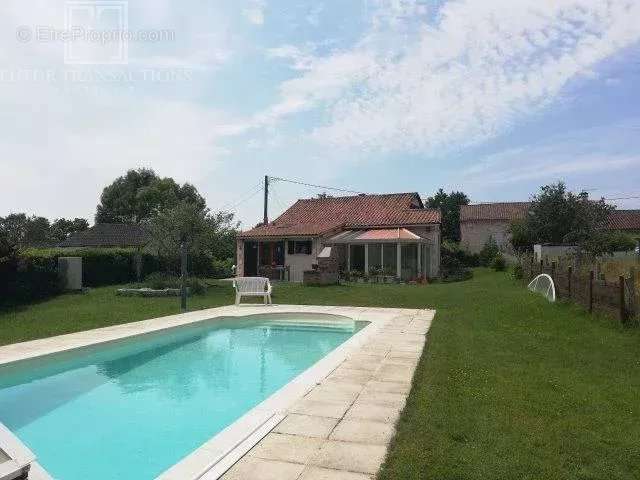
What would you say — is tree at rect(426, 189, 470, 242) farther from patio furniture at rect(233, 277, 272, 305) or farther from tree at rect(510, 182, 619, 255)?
patio furniture at rect(233, 277, 272, 305)

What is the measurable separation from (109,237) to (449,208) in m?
38.6

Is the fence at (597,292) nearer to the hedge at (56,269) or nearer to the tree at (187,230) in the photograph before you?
the tree at (187,230)

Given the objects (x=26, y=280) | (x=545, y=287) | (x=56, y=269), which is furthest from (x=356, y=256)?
(x=26, y=280)

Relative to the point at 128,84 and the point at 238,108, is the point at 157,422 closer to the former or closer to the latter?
the point at 128,84

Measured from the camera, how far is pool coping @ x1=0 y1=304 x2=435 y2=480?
14.6 feet

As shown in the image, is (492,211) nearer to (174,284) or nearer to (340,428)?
(174,284)

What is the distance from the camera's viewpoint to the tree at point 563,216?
30.5 m

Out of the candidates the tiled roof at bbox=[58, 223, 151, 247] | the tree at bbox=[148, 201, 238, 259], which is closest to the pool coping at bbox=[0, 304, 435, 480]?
the tree at bbox=[148, 201, 238, 259]

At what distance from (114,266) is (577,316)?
2205 cm

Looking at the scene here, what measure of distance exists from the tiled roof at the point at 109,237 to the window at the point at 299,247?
20.6m

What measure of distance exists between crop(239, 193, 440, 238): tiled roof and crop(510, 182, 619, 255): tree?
651 cm

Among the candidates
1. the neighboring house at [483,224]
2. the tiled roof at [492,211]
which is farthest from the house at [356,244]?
the tiled roof at [492,211]

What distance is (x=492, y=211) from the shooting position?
A: 51906 mm

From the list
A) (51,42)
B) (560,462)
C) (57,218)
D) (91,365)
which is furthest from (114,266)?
(57,218)
